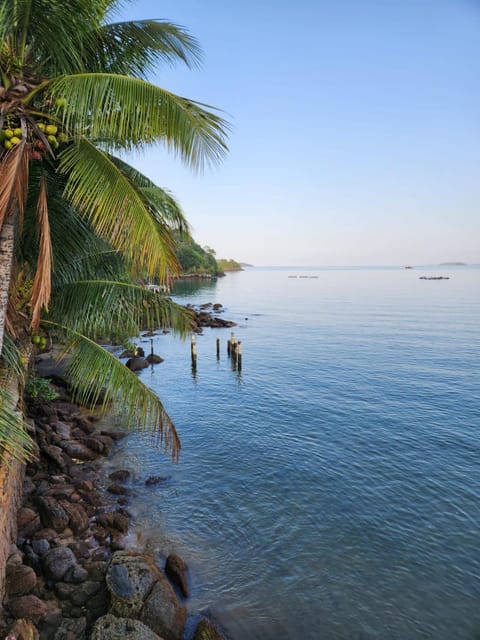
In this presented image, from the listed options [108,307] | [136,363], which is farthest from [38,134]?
[136,363]

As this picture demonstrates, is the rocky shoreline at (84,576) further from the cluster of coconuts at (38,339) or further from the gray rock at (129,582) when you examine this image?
the cluster of coconuts at (38,339)

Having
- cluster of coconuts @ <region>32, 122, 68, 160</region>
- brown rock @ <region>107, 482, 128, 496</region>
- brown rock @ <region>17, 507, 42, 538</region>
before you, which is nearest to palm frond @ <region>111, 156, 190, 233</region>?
cluster of coconuts @ <region>32, 122, 68, 160</region>

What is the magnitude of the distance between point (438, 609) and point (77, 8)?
1300 cm

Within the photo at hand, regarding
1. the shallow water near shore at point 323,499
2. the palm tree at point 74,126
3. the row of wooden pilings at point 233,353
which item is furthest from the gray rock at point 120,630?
the row of wooden pilings at point 233,353

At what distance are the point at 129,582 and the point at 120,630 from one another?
1149mm

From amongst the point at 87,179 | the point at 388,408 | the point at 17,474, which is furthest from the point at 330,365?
the point at 87,179

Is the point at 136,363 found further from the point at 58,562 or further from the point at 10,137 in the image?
the point at 10,137

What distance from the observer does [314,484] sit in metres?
13.9

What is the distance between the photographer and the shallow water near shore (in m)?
8.75

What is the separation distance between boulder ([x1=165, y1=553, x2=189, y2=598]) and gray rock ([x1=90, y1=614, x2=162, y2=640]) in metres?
1.95

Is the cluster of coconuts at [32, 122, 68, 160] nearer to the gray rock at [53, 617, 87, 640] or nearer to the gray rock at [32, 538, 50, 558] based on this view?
the gray rock at [53, 617, 87, 640]

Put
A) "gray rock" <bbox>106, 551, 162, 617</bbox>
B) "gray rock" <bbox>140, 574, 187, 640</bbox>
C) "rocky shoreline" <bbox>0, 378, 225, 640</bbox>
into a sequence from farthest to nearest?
"gray rock" <bbox>106, 551, 162, 617</bbox> < "gray rock" <bbox>140, 574, 187, 640</bbox> < "rocky shoreline" <bbox>0, 378, 225, 640</bbox>

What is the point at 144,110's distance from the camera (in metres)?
5.96

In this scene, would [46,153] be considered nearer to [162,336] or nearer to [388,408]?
[388,408]
